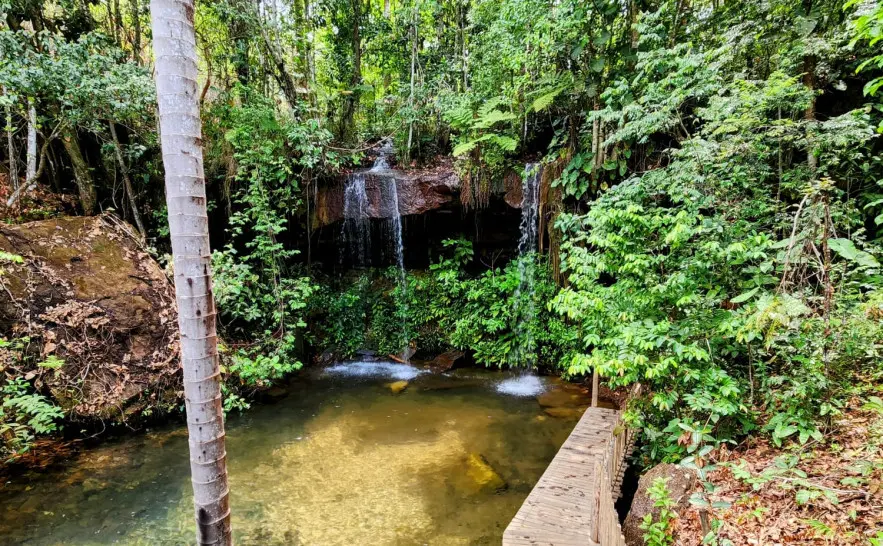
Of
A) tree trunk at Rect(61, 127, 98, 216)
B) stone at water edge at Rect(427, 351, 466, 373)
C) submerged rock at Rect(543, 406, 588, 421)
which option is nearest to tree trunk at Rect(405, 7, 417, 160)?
stone at water edge at Rect(427, 351, 466, 373)

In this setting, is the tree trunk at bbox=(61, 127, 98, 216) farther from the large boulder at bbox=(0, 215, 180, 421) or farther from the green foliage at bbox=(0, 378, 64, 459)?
the green foliage at bbox=(0, 378, 64, 459)

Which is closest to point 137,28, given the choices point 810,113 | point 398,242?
point 398,242

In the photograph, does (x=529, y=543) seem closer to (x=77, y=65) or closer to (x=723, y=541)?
(x=723, y=541)

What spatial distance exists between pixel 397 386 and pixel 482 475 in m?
3.47

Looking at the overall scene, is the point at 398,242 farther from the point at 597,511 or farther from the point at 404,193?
the point at 597,511

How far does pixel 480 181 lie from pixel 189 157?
7.29 m

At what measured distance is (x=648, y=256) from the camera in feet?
14.4

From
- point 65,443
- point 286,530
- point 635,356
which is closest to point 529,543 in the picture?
point 635,356

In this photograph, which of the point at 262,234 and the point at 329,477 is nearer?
the point at 329,477

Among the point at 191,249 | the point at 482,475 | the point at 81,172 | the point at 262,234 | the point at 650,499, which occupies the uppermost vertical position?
the point at 81,172

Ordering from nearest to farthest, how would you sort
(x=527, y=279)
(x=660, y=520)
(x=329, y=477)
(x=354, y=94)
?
(x=660, y=520) < (x=329, y=477) < (x=527, y=279) < (x=354, y=94)

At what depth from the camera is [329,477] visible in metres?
5.64

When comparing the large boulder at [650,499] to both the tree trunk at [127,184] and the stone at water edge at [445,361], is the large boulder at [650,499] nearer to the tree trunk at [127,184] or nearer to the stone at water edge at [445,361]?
the stone at water edge at [445,361]

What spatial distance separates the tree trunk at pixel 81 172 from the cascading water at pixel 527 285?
8.75 metres
